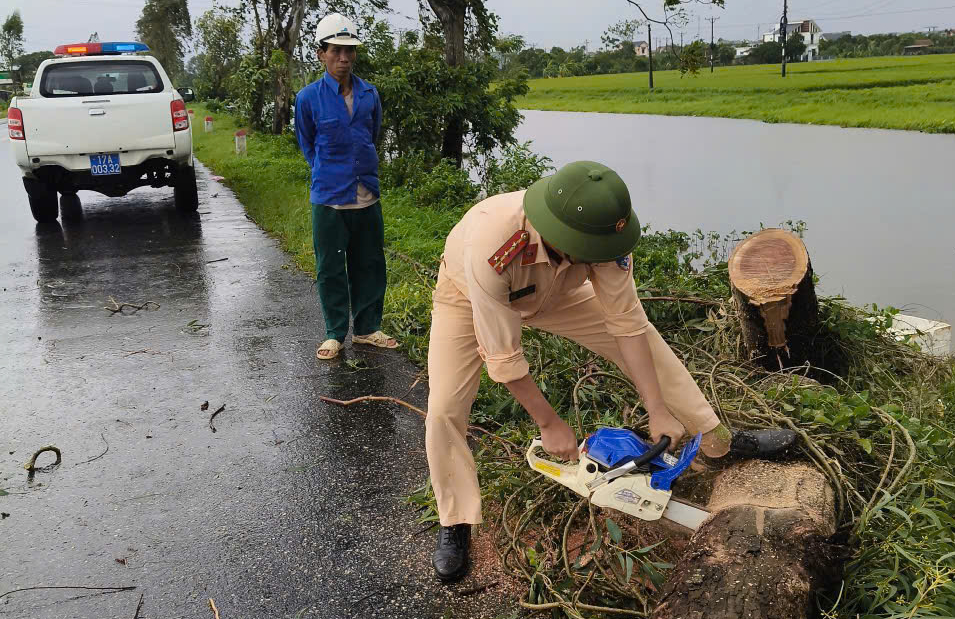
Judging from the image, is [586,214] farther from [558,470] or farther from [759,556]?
[759,556]

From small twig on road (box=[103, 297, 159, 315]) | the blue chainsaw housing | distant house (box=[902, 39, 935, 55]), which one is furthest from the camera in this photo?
distant house (box=[902, 39, 935, 55])

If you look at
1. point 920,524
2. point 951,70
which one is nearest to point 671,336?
point 920,524

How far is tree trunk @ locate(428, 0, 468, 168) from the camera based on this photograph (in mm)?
11688

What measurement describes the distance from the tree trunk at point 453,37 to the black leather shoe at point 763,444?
9.22 m

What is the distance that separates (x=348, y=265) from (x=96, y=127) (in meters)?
5.72

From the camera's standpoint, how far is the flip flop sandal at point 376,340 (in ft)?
18.6

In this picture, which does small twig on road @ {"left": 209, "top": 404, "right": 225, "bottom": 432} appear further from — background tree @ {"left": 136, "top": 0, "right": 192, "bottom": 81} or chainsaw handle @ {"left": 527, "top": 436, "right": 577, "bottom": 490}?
background tree @ {"left": 136, "top": 0, "right": 192, "bottom": 81}

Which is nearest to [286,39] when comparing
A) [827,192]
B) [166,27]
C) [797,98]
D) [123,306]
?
[827,192]

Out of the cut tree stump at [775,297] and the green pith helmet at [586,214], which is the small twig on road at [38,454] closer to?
the green pith helmet at [586,214]

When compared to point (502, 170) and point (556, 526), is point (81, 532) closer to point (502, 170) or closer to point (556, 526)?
point (556, 526)

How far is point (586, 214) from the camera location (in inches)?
98.6

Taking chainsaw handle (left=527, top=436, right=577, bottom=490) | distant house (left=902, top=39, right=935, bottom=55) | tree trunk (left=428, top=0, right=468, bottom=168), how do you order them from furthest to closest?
distant house (left=902, top=39, right=935, bottom=55), tree trunk (left=428, top=0, right=468, bottom=168), chainsaw handle (left=527, top=436, right=577, bottom=490)

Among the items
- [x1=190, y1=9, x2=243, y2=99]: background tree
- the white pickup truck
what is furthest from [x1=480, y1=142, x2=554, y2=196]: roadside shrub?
[x1=190, y1=9, x2=243, y2=99]: background tree

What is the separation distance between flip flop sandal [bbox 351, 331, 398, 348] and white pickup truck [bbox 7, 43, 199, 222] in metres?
5.59
